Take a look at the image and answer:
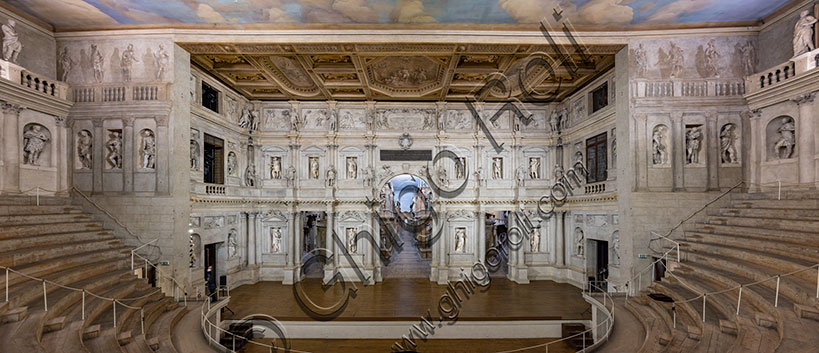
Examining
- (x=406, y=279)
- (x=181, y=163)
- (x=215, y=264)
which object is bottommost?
(x=406, y=279)

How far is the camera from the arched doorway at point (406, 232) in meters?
21.2

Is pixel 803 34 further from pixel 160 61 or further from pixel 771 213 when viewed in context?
pixel 160 61

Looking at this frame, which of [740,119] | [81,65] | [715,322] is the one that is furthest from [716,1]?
[81,65]

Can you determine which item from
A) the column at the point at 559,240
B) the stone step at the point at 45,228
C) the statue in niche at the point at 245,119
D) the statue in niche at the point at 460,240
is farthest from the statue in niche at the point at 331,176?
the column at the point at 559,240

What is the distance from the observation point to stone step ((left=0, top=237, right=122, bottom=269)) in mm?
8126

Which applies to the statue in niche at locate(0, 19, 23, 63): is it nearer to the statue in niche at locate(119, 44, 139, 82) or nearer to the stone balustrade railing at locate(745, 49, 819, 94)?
the statue in niche at locate(119, 44, 139, 82)

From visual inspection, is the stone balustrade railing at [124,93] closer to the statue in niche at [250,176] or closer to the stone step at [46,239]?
the stone step at [46,239]

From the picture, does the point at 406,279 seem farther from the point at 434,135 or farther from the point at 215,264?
the point at 215,264

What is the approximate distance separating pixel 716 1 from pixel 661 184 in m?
5.83

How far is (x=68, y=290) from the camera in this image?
8172 mm

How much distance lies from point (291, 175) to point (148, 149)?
7.10 metres

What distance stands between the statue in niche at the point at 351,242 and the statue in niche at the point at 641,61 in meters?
14.6

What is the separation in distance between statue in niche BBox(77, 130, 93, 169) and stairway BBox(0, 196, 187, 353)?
137 cm

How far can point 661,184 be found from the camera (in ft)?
39.7
